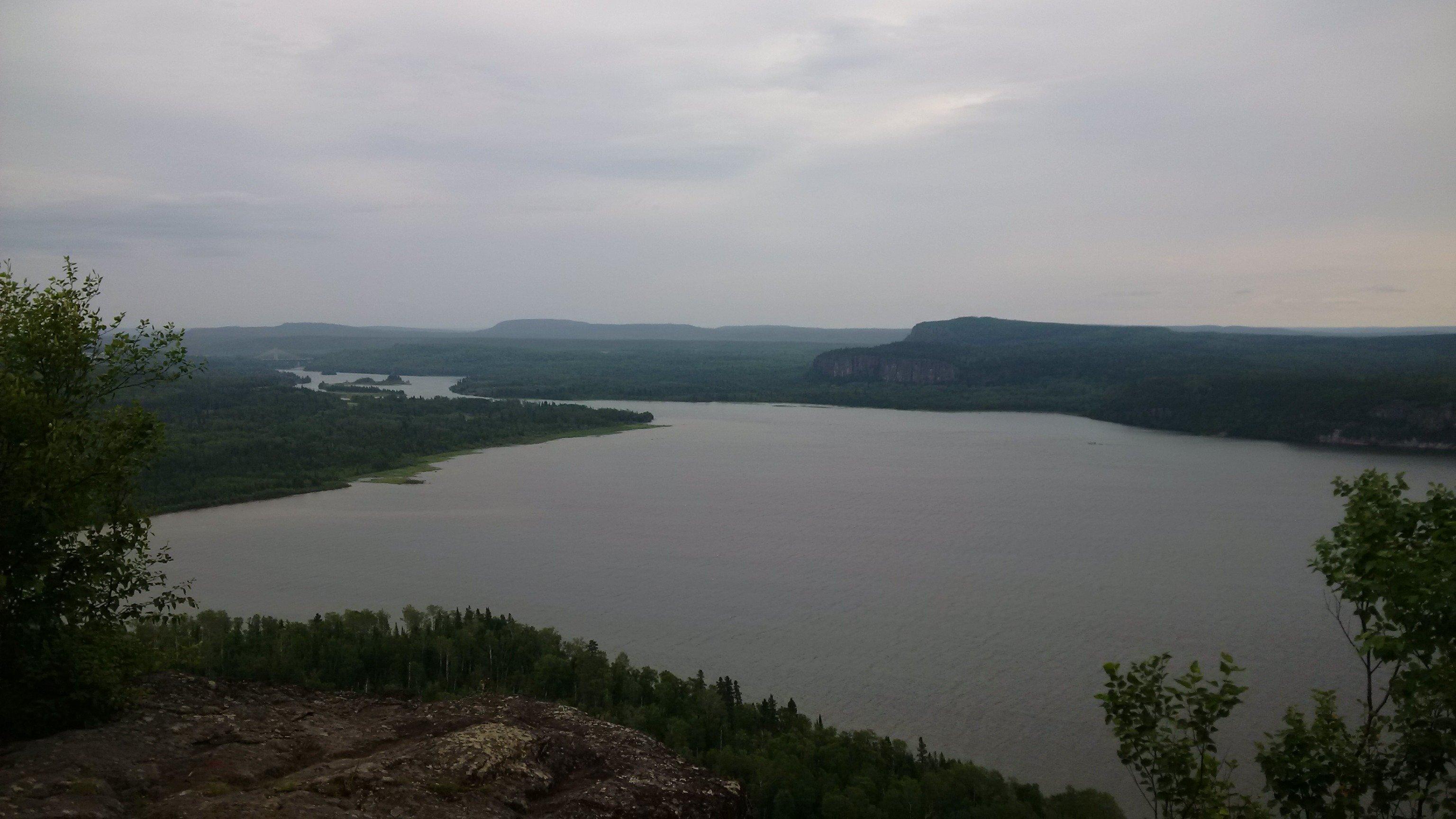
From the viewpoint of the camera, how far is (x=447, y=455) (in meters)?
47.7

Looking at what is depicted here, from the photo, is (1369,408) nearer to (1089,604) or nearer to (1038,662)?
(1089,604)

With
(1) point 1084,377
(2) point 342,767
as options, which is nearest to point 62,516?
(2) point 342,767

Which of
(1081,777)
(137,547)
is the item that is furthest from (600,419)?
(137,547)

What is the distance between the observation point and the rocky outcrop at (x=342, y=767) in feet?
16.2

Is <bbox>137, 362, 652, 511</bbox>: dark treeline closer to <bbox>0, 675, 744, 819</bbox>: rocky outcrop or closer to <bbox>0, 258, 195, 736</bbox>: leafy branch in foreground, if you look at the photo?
<bbox>0, 258, 195, 736</bbox>: leafy branch in foreground

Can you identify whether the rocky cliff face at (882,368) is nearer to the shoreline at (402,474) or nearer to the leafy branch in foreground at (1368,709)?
the shoreline at (402,474)

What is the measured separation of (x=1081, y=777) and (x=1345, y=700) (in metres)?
5.21

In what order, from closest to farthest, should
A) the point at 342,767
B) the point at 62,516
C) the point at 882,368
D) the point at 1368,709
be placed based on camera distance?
the point at 1368,709 → the point at 342,767 → the point at 62,516 → the point at 882,368

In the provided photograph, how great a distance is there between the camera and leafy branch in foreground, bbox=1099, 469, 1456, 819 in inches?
178

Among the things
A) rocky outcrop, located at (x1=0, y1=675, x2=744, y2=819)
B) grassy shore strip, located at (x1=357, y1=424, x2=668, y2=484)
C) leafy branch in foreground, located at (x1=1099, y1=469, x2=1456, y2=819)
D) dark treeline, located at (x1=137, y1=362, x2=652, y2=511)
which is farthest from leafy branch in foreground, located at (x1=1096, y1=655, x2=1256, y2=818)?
grassy shore strip, located at (x1=357, y1=424, x2=668, y2=484)

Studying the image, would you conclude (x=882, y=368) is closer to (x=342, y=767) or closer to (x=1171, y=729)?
(x=1171, y=729)

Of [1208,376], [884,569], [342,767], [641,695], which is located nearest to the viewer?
[342,767]

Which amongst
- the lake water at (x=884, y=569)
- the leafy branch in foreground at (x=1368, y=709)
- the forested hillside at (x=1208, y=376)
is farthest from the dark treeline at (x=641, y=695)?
the forested hillside at (x=1208, y=376)

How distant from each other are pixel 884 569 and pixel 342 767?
19.3 metres
